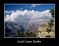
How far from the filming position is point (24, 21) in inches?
224

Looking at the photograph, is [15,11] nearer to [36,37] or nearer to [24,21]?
[24,21]
